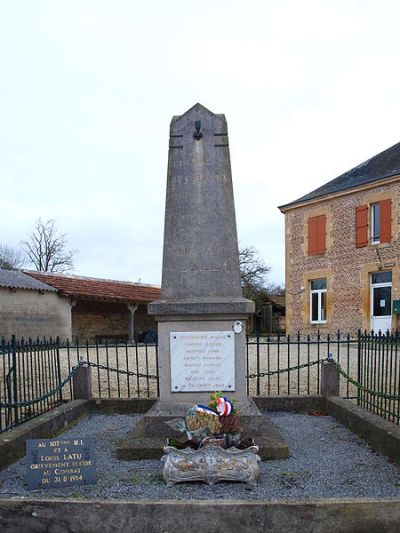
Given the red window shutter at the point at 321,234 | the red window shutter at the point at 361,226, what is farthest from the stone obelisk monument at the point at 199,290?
the red window shutter at the point at 321,234

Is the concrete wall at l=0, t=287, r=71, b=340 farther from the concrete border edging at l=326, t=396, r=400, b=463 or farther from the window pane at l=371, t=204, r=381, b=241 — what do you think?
the window pane at l=371, t=204, r=381, b=241

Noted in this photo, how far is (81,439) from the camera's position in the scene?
3785 millimetres

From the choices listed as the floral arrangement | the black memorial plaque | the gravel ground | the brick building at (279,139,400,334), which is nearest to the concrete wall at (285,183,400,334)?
the brick building at (279,139,400,334)

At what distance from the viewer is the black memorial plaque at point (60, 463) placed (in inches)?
145

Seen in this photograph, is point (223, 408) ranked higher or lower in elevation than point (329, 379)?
higher

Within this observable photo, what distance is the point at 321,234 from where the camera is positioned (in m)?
21.8

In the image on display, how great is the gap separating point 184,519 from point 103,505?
21.6 inches

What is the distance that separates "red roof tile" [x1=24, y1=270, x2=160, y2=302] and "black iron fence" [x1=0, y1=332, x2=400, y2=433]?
3234mm

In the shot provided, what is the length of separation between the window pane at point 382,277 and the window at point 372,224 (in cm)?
133

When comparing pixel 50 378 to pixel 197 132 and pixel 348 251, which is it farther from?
pixel 348 251

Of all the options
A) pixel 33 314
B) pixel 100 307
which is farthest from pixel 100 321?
pixel 33 314

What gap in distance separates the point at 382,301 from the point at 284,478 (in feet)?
56.7

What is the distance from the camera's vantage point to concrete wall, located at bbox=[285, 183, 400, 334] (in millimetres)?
19234

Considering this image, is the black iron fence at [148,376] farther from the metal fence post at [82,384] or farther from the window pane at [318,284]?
the window pane at [318,284]
